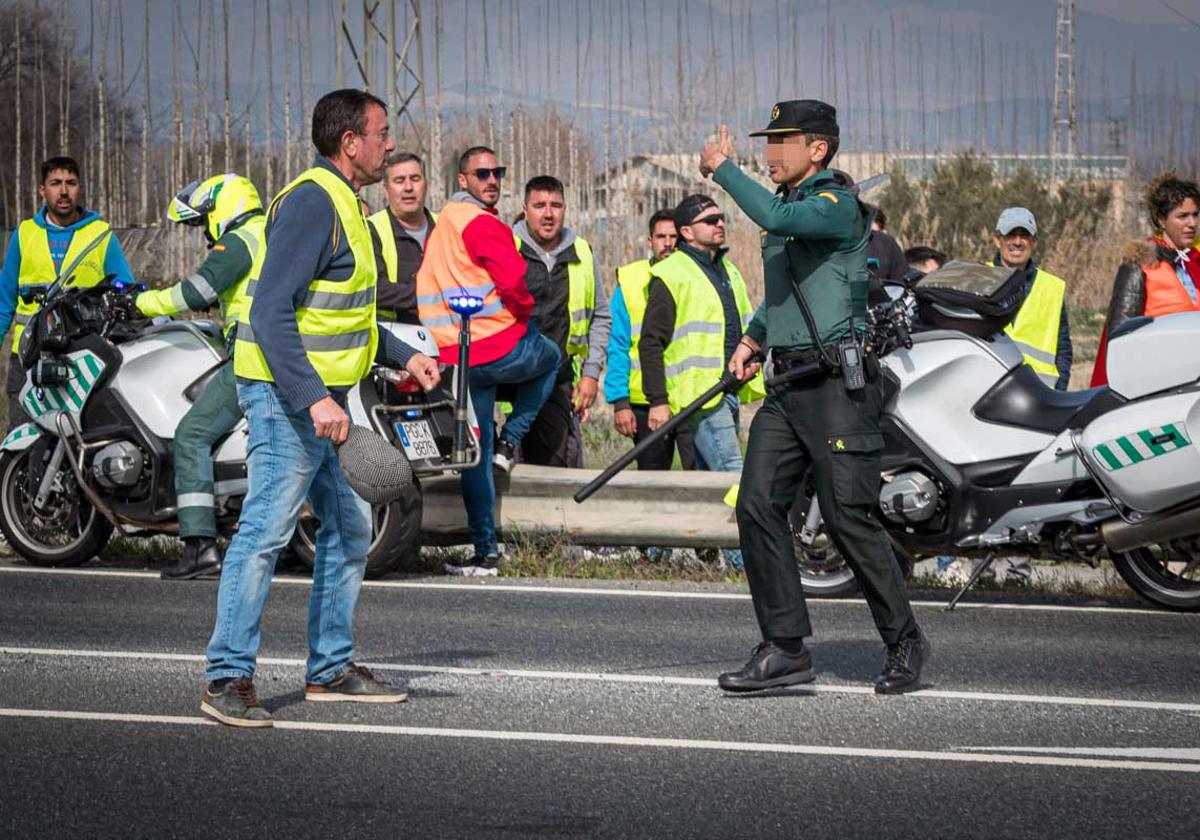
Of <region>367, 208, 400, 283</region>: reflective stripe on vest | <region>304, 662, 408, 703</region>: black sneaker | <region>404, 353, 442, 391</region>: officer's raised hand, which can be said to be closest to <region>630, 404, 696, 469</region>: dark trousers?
<region>367, 208, 400, 283</region>: reflective stripe on vest

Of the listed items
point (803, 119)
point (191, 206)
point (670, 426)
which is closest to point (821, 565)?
→ point (670, 426)

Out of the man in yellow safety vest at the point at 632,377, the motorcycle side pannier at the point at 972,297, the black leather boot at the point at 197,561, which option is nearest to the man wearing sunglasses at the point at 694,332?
the man in yellow safety vest at the point at 632,377

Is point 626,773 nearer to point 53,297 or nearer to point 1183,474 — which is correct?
point 1183,474

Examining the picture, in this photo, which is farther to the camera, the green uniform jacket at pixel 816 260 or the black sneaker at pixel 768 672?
the black sneaker at pixel 768 672

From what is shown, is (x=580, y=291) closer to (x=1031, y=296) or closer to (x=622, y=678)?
(x=1031, y=296)

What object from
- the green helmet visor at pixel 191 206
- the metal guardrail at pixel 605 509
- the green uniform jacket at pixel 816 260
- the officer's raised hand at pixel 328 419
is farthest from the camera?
the metal guardrail at pixel 605 509

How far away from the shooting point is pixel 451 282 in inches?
410

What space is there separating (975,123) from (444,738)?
2187cm

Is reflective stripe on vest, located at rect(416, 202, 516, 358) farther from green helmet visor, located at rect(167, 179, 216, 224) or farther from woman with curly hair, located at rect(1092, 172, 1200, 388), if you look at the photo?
woman with curly hair, located at rect(1092, 172, 1200, 388)

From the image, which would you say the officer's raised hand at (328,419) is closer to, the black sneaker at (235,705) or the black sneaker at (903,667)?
the black sneaker at (235,705)

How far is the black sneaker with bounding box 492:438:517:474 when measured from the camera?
35.7 ft

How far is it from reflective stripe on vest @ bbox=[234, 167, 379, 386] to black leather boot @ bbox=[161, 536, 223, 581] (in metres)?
3.68

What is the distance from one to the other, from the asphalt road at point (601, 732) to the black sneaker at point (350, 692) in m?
0.05

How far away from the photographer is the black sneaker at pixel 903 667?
7.16 m
